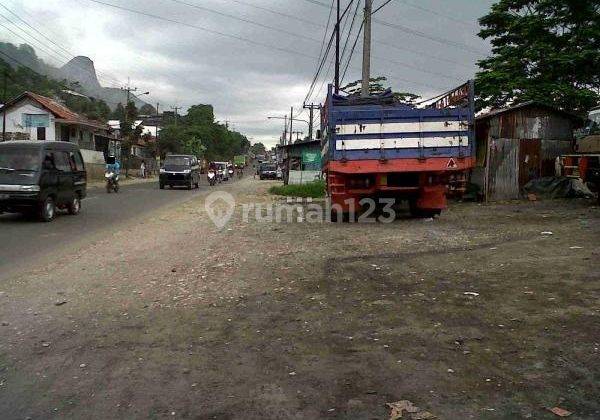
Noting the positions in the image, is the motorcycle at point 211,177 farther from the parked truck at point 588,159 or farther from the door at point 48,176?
the parked truck at point 588,159

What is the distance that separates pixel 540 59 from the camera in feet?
78.2

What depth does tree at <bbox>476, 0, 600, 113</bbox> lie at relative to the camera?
2238cm

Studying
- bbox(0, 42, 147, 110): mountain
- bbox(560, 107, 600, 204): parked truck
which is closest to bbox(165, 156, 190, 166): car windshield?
bbox(560, 107, 600, 204): parked truck

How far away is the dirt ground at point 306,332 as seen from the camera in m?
3.41

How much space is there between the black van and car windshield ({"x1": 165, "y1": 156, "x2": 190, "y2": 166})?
639 inches

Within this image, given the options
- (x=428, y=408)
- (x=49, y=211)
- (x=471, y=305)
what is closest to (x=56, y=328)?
(x=428, y=408)

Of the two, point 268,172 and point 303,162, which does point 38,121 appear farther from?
point 268,172

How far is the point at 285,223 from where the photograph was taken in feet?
43.5

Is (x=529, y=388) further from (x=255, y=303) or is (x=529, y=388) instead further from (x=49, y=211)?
(x=49, y=211)

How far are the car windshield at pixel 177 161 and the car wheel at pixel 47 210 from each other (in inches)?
683

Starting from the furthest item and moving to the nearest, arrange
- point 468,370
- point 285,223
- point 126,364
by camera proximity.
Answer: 1. point 285,223
2. point 126,364
3. point 468,370

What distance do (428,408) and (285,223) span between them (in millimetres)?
10112

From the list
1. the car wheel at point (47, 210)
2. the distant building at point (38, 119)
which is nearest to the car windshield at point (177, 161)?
the distant building at point (38, 119)

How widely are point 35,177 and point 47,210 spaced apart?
899mm
